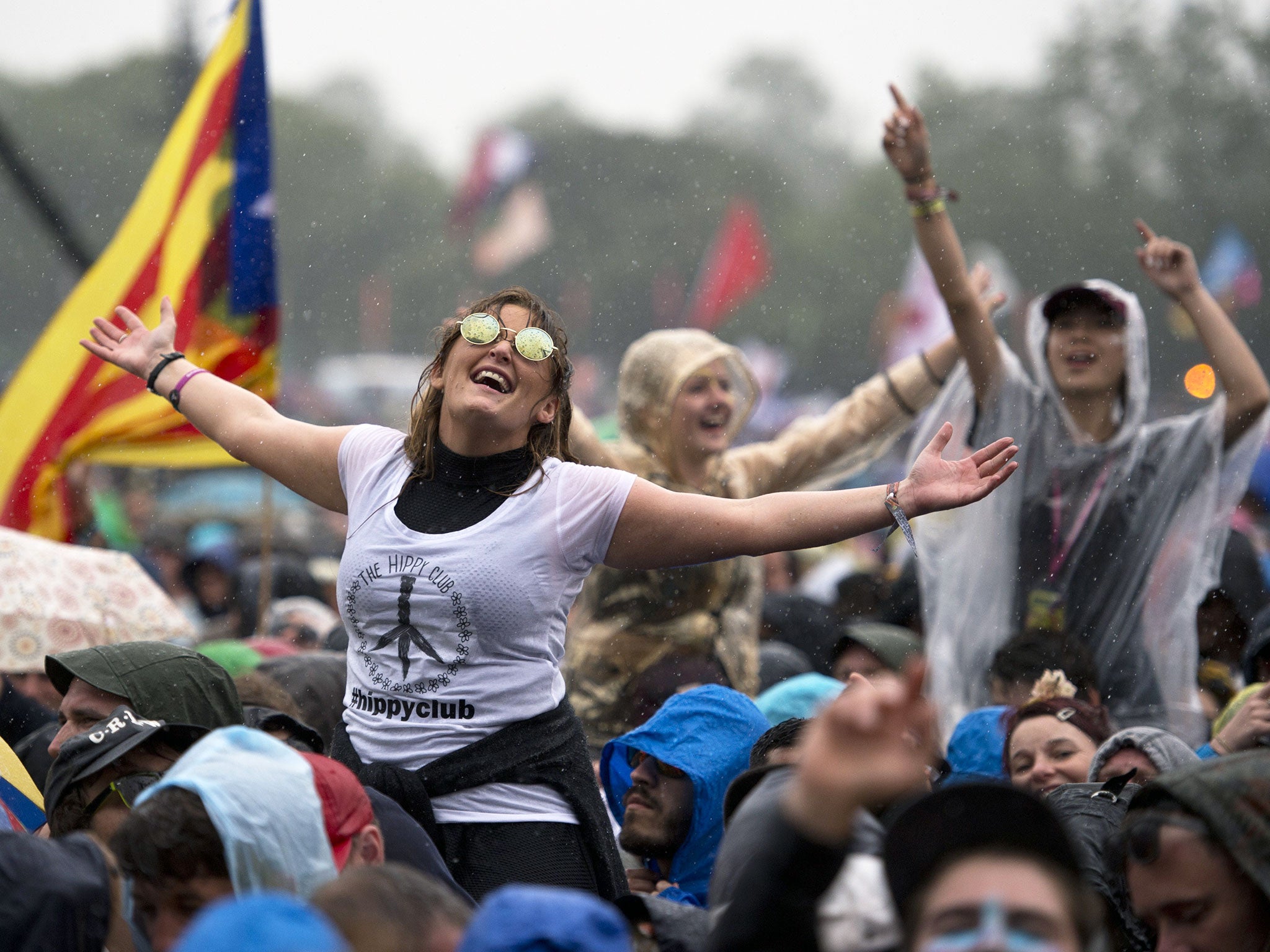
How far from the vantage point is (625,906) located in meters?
2.39

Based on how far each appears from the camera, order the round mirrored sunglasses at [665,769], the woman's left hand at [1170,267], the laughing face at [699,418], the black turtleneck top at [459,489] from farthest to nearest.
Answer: the laughing face at [699,418], the woman's left hand at [1170,267], the round mirrored sunglasses at [665,769], the black turtleneck top at [459,489]

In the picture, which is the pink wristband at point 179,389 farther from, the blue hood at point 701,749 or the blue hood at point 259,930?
the blue hood at point 259,930

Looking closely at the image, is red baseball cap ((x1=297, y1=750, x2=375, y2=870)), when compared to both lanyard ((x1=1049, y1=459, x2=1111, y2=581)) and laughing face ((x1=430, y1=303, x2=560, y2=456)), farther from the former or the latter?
lanyard ((x1=1049, y1=459, x2=1111, y2=581))

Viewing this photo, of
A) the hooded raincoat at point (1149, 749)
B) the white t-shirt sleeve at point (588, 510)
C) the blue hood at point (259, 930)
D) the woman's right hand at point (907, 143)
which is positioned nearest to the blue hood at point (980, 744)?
the hooded raincoat at point (1149, 749)

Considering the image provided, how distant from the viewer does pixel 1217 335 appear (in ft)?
15.0

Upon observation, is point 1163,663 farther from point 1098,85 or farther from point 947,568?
point 1098,85

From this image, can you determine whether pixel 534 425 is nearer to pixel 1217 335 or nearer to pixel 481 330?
pixel 481 330

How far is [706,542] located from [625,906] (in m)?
0.70

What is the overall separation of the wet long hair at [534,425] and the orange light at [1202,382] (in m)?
2.71

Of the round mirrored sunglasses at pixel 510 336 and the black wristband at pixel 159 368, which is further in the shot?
the black wristband at pixel 159 368

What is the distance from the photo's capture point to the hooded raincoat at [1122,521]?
464cm

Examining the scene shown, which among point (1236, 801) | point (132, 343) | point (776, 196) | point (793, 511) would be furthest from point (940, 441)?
point (776, 196)

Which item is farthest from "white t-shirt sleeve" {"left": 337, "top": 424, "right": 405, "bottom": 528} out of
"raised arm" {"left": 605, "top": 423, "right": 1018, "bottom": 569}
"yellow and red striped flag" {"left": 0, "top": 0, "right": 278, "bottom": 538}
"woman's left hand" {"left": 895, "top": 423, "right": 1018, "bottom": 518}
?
"yellow and red striped flag" {"left": 0, "top": 0, "right": 278, "bottom": 538}

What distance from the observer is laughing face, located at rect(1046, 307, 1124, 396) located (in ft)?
15.1
